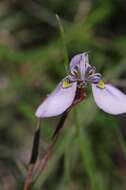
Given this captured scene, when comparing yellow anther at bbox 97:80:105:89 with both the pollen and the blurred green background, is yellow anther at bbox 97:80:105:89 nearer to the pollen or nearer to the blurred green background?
the pollen

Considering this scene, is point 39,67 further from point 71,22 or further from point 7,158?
point 7,158

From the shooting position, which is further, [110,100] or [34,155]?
[34,155]

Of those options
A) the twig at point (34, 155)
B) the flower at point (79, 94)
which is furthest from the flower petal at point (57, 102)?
the twig at point (34, 155)

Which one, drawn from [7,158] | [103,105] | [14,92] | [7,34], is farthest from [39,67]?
[103,105]

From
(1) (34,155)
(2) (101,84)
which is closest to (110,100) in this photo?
(2) (101,84)

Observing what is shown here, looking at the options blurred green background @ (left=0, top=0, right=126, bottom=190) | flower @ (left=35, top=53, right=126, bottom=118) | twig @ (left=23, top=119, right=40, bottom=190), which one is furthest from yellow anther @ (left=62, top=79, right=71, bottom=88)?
blurred green background @ (left=0, top=0, right=126, bottom=190)

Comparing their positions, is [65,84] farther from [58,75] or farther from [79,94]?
[58,75]

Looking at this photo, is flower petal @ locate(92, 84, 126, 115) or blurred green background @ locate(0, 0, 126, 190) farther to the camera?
blurred green background @ locate(0, 0, 126, 190)
